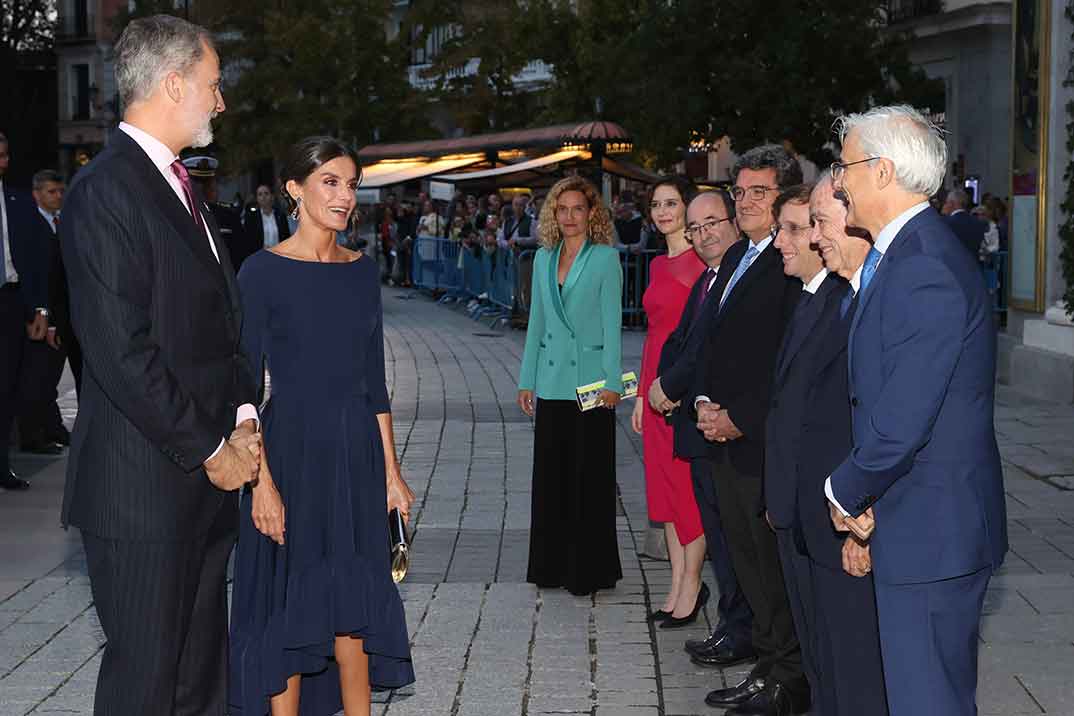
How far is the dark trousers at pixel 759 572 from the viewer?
617cm

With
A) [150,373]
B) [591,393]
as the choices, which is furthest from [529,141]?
[150,373]

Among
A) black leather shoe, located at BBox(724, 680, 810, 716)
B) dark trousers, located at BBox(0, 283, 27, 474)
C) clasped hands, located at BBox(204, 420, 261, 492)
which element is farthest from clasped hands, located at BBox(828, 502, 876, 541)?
dark trousers, located at BBox(0, 283, 27, 474)

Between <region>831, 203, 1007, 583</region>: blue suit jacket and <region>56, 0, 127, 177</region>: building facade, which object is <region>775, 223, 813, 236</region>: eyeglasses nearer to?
<region>831, 203, 1007, 583</region>: blue suit jacket

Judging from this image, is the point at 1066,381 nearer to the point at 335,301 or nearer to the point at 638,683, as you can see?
the point at 638,683

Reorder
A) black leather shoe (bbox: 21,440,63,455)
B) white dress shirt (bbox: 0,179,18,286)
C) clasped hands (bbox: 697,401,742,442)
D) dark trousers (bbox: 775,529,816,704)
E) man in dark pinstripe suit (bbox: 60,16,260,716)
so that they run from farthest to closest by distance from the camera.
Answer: black leather shoe (bbox: 21,440,63,455) → white dress shirt (bbox: 0,179,18,286) → clasped hands (bbox: 697,401,742,442) → dark trousers (bbox: 775,529,816,704) → man in dark pinstripe suit (bbox: 60,16,260,716)

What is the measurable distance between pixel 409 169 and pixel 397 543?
28.4m

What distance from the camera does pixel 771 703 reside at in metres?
6.05

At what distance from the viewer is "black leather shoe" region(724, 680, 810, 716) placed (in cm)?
605

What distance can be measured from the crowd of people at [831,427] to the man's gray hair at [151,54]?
5.40 ft

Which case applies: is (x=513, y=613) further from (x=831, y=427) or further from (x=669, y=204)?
(x=831, y=427)

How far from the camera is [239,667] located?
17.6 feet

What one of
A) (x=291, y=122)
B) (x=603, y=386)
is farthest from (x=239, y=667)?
(x=291, y=122)

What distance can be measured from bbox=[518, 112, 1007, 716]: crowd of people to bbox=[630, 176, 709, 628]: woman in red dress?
11 mm

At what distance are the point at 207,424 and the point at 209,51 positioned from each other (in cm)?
93
